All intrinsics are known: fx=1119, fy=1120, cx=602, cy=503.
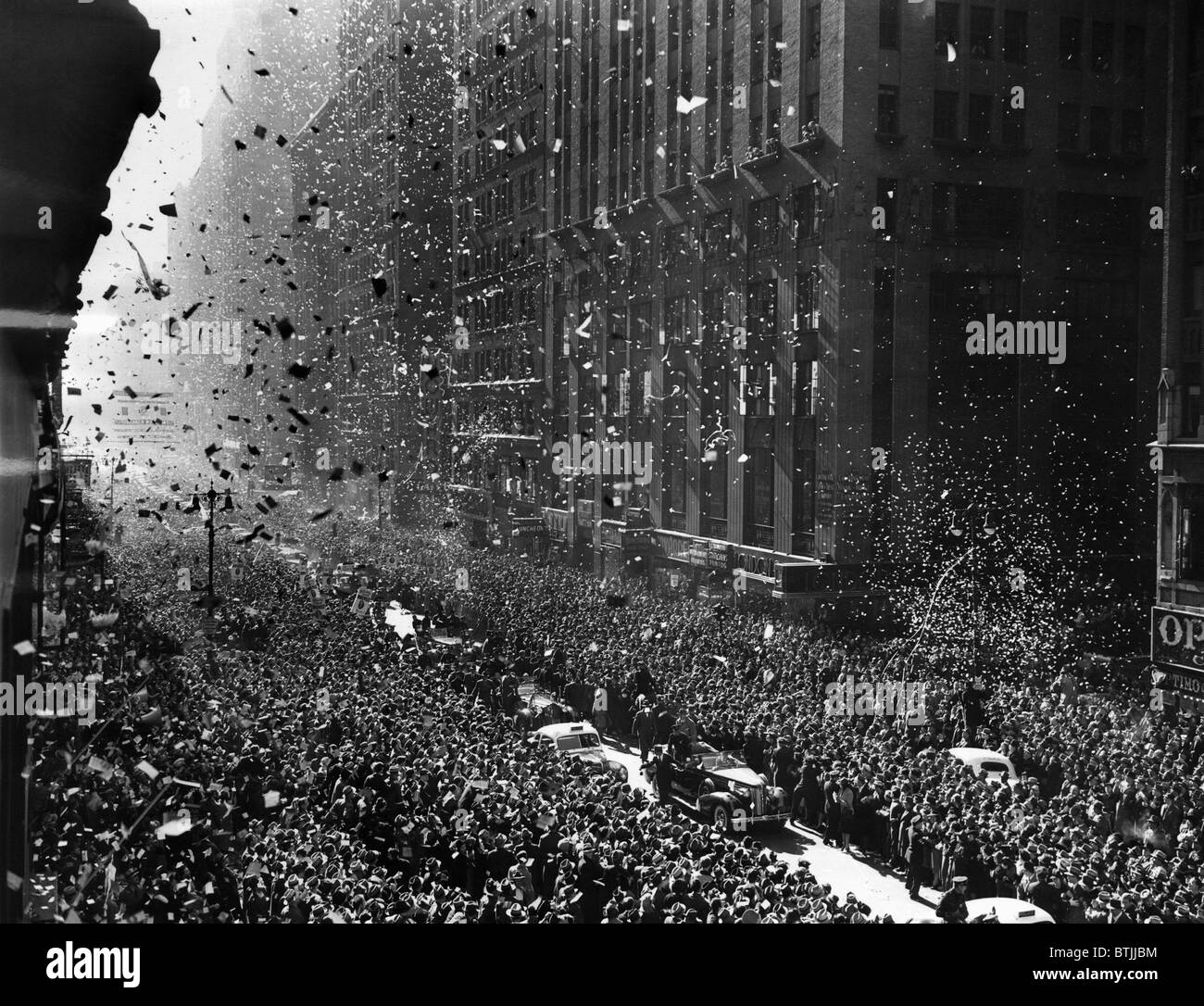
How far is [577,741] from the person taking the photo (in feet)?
60.9

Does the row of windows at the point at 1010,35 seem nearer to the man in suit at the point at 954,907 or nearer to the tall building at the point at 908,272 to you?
the tall building at the point at 908,272

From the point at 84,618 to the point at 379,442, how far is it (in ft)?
190

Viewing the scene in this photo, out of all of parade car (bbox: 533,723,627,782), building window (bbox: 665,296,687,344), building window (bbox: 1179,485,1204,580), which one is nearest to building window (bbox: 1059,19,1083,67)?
building window (bbox: 1179,485,1204,580)

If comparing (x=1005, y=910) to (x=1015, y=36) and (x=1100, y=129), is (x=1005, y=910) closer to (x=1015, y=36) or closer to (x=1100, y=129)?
(x=1015, y=36)

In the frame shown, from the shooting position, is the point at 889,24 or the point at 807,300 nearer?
the point at 889,24

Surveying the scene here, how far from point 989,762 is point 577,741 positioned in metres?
6.47

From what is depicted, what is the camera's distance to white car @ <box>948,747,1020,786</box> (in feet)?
54.4

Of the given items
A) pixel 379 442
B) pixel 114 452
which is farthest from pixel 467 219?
pixel 114 452

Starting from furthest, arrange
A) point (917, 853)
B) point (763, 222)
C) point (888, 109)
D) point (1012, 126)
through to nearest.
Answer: point (763, 222) < point (1012, 126) < point (888, 109) < point (917, 853)

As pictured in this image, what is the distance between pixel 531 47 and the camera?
5538 cm

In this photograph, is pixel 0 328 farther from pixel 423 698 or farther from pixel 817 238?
pixel 817 238

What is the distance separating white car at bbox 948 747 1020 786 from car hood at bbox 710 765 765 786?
9.47 feet

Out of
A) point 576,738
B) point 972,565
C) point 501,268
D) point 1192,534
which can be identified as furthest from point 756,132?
point 501,268

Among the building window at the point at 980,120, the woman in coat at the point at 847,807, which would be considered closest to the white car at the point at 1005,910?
the woman in coat at the point at 847,807
